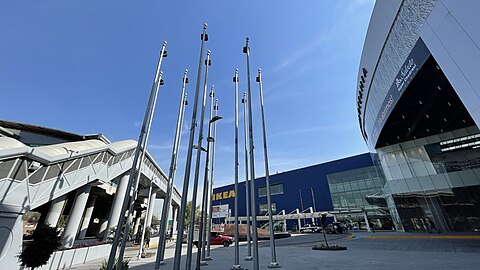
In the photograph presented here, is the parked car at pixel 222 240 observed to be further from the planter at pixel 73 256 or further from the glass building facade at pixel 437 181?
the glass building facade at pixel 437 181

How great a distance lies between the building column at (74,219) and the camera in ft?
55.3

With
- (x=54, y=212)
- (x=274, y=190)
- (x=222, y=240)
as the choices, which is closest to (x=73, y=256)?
(x=54, y=212)

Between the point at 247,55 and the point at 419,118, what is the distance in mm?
21093

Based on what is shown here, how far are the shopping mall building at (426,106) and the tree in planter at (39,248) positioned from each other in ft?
61.8

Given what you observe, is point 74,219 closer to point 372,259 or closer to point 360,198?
point 372,259

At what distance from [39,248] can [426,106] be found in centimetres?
2918

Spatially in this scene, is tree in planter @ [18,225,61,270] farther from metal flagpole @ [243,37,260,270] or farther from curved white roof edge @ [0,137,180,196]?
metal flagpole @ [243,37,260,270]

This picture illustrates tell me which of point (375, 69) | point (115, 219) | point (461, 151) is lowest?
point (115, 219)

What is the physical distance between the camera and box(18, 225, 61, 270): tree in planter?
8.10 meters

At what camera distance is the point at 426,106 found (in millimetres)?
19562

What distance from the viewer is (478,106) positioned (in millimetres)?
8750

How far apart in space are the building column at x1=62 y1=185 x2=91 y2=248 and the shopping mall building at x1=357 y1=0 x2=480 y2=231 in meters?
27.2

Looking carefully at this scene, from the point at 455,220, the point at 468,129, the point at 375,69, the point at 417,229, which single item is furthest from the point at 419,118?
the point at 417,229

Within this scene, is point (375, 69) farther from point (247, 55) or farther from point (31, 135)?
point (31, 135)
